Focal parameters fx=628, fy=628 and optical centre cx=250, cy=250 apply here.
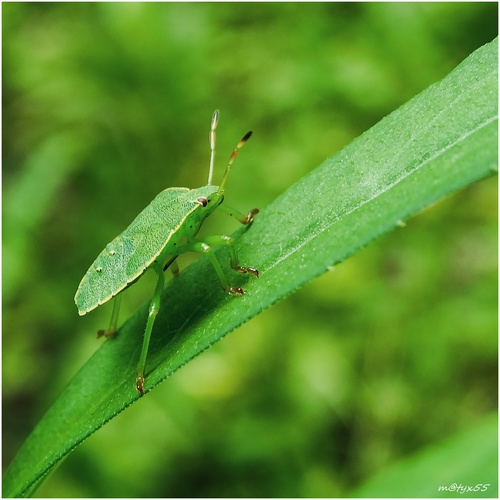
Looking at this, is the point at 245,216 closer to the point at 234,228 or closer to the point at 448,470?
the point at 448,470

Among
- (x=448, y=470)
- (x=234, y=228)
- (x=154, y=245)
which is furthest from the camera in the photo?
(x=234, y=228)

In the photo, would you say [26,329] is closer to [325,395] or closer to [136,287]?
[136,287]

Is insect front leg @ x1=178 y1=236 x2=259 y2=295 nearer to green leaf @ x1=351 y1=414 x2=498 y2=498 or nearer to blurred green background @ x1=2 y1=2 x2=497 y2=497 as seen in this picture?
green leaf @ x1=351 y1=414 x2=498 y2=498

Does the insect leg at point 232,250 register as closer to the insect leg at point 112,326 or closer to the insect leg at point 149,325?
the insect leg at point 149,325

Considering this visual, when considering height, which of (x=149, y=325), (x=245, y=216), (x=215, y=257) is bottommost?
(x=149, y=325)

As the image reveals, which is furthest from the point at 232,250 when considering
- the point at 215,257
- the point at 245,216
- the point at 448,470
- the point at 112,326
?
the point at 448,470

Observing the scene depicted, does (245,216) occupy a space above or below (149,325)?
above

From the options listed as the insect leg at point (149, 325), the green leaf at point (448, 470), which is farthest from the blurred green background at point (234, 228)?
the insect leg at point (149, 325)

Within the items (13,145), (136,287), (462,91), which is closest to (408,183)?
(462,91)
